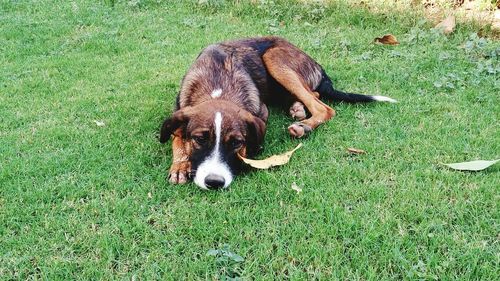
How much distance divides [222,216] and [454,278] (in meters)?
1.50

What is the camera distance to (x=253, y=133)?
4.28 metres

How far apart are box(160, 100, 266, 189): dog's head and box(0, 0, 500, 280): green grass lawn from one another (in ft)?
0.44

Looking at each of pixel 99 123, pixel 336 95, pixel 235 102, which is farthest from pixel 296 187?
pixel 99 123

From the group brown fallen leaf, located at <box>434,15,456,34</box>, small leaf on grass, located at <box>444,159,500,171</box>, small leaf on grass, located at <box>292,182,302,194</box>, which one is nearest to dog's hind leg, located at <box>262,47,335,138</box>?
small leaf on grass, located at <box>292,182,302,194</box>

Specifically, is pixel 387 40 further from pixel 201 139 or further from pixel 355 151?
pixel 201 139

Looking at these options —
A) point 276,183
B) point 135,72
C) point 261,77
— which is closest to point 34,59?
point 135,72

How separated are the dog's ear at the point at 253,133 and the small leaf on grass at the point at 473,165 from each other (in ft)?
5.14

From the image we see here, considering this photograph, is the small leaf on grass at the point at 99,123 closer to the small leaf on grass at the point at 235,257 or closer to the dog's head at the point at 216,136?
the dog's head at the point at 216,136

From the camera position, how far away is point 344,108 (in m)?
5.46

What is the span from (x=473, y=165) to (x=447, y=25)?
14.4 feet

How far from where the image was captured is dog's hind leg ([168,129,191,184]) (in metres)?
3.94

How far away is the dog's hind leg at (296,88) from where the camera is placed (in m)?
4.94

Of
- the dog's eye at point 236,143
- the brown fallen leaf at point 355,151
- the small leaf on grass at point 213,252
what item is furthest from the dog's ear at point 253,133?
the small leaf on grass at point 213,252

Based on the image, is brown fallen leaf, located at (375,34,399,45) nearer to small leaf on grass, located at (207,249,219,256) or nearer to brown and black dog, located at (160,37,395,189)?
brown and black dog, located at (160,37,395,189)
